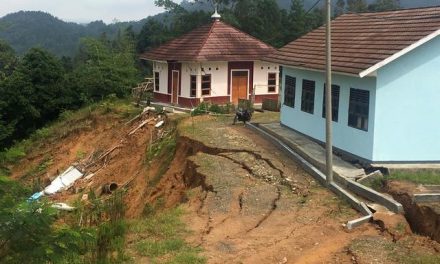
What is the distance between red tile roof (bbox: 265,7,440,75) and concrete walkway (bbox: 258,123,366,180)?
2.60 metres

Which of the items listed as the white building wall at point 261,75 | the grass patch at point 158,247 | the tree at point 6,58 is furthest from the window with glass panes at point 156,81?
the tree at point 6,58

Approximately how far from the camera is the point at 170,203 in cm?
1519

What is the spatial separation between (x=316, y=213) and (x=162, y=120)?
14.4 m

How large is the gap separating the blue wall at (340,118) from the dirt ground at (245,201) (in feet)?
5.26

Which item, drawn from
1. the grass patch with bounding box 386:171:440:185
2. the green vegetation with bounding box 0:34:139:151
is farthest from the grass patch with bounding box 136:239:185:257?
the green vegetation with bounding box 0:34:139:151

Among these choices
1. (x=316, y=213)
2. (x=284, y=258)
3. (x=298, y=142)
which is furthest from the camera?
(x=298, y=142)

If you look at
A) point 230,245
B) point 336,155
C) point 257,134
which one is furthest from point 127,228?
point 257,134

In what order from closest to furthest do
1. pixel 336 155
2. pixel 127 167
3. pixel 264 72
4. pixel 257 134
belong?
pixel 336 155 → pixel 257 134 → pixel 127 167 → pixel 264 72

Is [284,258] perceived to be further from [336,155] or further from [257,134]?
[257,134]

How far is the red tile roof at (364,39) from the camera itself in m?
14.8

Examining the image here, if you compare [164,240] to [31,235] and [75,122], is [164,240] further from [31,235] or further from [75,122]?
[75,122]

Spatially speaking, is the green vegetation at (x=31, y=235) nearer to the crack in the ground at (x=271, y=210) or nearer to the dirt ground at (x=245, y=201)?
the dirt ground at (x=245, y=201)

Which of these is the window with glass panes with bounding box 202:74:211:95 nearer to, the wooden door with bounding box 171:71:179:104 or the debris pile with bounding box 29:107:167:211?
the wooden door with bounding box 171:71:179:104

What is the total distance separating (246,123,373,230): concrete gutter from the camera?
11532 mm
